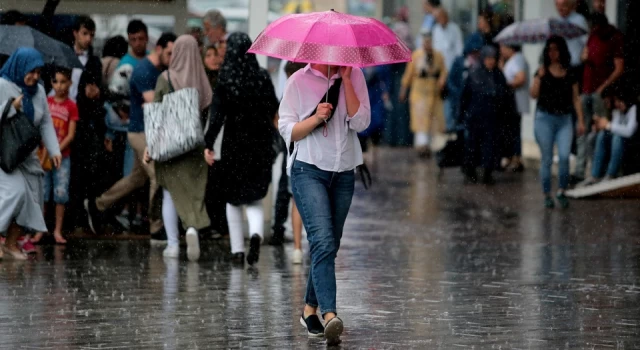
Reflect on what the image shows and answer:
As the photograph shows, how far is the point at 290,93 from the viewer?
789 centimetres

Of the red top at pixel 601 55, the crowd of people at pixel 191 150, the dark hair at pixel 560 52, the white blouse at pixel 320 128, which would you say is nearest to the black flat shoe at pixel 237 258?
the crowd of people at pixel 191 150

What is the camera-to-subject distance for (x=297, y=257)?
37.0ft

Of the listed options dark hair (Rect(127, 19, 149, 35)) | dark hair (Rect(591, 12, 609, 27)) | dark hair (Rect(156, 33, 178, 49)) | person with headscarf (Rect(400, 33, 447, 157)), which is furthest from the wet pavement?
person with headscarf (Rect(400, 33, 447, 157))

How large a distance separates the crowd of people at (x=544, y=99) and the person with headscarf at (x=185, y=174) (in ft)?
17.4

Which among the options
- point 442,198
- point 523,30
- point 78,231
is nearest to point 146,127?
point 78,231

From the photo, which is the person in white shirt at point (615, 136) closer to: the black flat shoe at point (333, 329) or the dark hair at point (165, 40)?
the dark hair at point (165, 40)

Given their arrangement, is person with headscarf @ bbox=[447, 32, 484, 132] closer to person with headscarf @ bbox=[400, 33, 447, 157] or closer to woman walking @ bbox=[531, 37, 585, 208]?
person with headscarf @ bbox=[400, 33, 447, 157]

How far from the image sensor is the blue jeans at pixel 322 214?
780 centimetres

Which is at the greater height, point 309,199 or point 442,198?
point 309,199

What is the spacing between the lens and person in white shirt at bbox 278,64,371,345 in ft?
25.6

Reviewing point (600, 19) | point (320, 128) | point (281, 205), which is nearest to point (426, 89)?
point (600, 19)

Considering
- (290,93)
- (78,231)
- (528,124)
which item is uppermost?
(290,93)

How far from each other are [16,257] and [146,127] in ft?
4.72

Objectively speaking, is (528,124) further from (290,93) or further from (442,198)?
(290,93)
